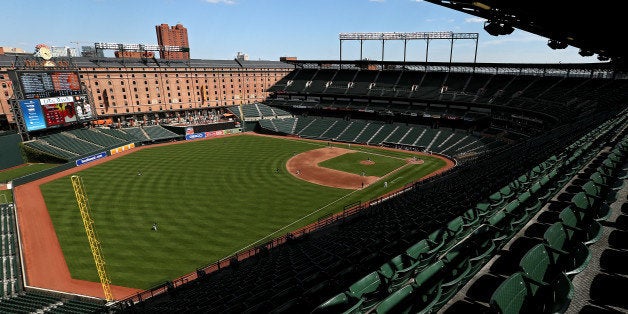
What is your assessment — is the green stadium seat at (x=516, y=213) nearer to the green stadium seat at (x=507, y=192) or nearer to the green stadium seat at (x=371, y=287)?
the green stadium seat at (x=507, y=192)

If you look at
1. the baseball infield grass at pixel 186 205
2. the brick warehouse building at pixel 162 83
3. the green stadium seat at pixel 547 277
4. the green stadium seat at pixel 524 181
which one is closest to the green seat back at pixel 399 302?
the green stadium seat at pixel 547 277

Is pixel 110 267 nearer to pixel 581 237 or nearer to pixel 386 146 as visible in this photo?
pixel 581 237

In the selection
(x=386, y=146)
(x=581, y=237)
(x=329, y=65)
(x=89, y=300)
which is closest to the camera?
(x=581, y=237)

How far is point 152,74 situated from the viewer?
313 feet

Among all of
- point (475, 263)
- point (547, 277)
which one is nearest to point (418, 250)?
point (475, 263)

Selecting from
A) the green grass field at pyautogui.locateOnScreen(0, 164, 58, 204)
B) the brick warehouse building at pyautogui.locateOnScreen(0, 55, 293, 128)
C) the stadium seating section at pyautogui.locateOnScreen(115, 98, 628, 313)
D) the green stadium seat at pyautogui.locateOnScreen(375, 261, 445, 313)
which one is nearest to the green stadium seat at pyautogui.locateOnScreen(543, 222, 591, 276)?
the stadium seating section at pyautogui.locateOnScreen(115, 98, 628, 313)

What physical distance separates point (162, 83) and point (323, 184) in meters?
73.6

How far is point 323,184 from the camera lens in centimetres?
4800

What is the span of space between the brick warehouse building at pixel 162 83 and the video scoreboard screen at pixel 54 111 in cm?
732

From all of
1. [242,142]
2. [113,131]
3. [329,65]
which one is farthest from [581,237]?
[329,65]

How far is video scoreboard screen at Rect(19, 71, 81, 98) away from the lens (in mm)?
59075

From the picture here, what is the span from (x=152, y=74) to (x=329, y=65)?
55075 mm

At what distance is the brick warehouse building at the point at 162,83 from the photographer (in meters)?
85.9

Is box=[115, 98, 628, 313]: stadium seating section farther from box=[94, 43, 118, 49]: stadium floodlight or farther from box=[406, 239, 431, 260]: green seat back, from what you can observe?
box=[94, 43, 118, 49]: stadium floodlight
